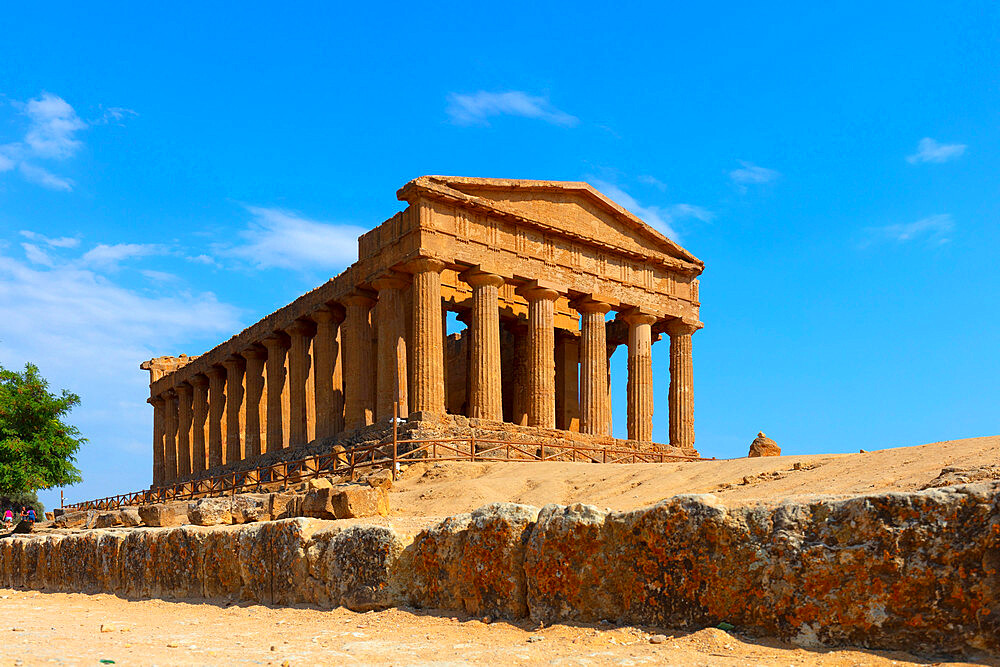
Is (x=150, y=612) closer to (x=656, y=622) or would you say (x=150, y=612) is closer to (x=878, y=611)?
(x=656, y=622)

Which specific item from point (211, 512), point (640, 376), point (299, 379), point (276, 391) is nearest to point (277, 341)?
point (276, 391)

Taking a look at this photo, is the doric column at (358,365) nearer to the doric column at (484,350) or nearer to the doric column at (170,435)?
the doric column at (484,350)

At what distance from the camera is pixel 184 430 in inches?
1839

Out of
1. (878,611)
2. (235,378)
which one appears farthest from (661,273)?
(878,611)

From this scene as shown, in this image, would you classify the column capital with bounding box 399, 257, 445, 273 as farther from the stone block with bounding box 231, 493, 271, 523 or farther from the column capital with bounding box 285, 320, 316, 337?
the stone block with bounding box 231, 493, 271, 523

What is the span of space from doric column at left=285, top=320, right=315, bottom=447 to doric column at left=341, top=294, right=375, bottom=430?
3.29 m

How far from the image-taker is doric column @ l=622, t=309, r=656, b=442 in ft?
111

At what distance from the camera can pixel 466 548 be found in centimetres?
654

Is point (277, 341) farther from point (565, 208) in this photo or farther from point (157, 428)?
point (157, 428)

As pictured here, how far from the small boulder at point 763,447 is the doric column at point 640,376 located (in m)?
9.53

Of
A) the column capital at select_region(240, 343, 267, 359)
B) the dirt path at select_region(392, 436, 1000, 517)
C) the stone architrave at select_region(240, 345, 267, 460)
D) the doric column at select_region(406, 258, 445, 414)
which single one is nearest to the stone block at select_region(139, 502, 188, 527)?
the dirt path at select_region(392, 436, 1000, 517)

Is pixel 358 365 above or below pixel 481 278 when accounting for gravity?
below

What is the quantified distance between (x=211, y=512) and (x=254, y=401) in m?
28.0

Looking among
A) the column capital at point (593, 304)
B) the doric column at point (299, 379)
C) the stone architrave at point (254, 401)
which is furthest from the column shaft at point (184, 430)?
the column capital at point (593, 304)
